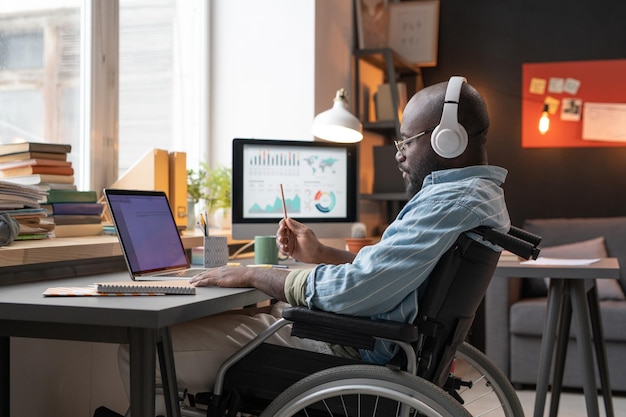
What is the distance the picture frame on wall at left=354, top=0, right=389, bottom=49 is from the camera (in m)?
4.61

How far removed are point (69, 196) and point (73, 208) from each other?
57 millimetres

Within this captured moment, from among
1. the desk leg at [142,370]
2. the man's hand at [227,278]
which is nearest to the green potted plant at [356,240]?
the man's hand at [227,278]

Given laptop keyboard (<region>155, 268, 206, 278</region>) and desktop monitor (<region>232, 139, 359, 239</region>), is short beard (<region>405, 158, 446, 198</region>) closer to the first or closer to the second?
laptop keyboard (<region>155, 268, 206, 278</region>)

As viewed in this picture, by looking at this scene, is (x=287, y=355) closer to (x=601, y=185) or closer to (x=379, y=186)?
(x=379, y=186)

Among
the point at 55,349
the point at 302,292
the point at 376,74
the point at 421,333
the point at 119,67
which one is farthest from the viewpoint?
the point at 376,74

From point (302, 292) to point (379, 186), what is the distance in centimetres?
301

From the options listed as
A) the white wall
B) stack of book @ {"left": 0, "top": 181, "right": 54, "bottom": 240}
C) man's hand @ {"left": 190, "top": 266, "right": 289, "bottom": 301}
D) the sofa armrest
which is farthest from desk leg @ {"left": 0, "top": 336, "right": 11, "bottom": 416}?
the sofa armrest

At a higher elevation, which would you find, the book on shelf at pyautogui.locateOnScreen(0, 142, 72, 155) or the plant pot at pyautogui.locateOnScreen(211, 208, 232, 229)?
the book on shelf at pyautogui.locateOnScreen(0, 142, 72, 155)

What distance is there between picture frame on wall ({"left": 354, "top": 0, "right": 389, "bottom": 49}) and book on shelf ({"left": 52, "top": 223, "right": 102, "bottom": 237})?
2.35 m

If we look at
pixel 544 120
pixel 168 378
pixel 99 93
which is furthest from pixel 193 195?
pixel 544 120

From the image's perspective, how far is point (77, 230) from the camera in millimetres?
2602

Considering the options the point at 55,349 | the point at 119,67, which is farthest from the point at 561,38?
the point at 55,349

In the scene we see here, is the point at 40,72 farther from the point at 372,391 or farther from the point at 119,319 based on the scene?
the point at 372,391

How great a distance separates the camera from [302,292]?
5.64ft
